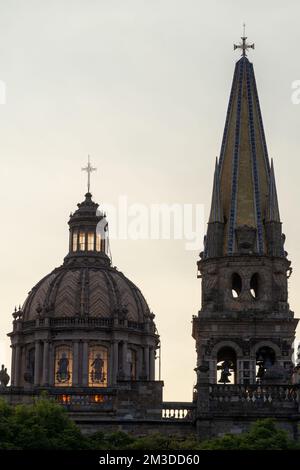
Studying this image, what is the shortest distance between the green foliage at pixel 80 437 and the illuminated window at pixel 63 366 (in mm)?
45860

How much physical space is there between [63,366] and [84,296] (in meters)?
6.95

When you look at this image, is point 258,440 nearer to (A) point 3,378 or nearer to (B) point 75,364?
(A) point 3,378

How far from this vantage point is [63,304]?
144m

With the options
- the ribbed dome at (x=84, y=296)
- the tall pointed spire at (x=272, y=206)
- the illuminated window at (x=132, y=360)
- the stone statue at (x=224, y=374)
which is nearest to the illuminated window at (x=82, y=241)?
the ribbed dome at (x=84, y=296)

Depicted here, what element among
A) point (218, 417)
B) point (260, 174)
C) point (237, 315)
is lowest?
point (218, 417)

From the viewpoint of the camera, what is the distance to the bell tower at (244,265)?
4176 inches

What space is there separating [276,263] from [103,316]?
3672 cm

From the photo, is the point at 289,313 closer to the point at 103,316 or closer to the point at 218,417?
the point at 218,417

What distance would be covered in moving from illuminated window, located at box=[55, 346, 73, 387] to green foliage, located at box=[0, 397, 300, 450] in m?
45.9

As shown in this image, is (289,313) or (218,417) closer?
(218,417)

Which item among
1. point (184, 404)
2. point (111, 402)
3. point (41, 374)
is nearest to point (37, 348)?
point (41, 374)

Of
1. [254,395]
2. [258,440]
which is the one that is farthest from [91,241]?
[258,440]

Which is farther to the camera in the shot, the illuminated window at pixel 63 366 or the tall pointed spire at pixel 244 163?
the illuminated window at pixel 63 366

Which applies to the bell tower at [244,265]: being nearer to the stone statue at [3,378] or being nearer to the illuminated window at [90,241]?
the stone statue at [3,378]
